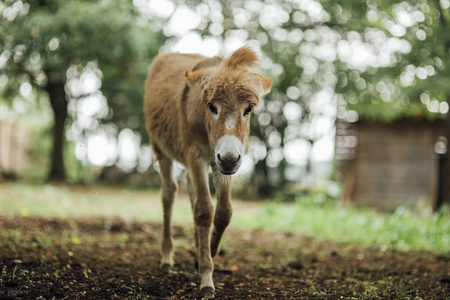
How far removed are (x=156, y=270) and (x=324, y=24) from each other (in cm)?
1092

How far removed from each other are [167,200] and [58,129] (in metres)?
12.0

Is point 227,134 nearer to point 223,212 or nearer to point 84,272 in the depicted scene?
point 223,212

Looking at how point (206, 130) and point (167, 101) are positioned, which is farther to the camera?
point (167, 101)

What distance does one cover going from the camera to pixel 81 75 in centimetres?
1440

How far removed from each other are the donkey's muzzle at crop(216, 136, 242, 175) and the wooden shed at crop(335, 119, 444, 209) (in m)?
10.5

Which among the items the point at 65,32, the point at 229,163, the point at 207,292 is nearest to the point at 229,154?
the point at 229,163

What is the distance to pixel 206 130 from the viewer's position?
11.5 feet

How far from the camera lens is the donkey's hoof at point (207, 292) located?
323 cm

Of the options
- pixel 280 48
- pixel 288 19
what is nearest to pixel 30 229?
pixel 280 48

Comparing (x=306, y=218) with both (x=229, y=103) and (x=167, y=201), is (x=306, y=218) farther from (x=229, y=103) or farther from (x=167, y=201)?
(x=229, y=103)

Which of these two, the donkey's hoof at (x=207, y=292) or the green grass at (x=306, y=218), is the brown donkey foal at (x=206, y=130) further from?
the green grass at (x=306, y=218)

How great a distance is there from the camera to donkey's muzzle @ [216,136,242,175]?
9.55 ft

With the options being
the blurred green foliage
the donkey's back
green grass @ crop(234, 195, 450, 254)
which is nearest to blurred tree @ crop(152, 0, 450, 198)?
the blurred green foliage

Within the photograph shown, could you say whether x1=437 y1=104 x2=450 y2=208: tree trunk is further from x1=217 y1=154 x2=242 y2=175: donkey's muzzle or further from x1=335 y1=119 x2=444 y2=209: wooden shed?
x1=217 y1=154 x2=242 y2=175: donkey's muzzle
